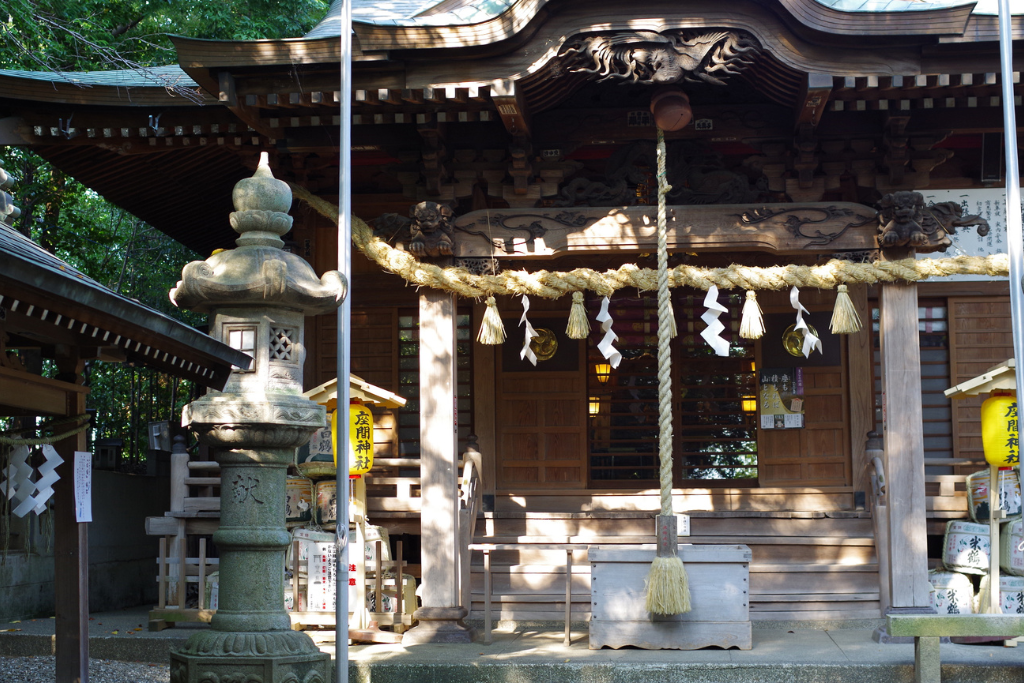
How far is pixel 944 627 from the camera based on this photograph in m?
6.83

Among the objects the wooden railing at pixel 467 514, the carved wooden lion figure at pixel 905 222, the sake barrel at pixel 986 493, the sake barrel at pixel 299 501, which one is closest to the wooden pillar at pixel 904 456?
the carved wooden lion figure at pixel 905 222

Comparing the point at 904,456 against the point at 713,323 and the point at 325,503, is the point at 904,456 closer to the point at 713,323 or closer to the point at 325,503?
the point at 713,323

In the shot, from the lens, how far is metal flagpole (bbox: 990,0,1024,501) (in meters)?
7.06

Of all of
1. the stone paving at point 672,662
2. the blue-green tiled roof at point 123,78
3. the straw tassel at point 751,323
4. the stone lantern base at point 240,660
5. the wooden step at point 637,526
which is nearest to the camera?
the stone lantern base at point 240,660

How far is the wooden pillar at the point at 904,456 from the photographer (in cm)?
824

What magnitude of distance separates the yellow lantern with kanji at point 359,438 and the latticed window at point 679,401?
3183 millimetres

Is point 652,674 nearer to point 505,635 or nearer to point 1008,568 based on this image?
point 505,635

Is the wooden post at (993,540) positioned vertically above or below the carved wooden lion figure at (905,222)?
below

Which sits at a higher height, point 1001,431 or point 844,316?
point 844,316

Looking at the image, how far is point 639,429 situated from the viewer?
11.1 meters

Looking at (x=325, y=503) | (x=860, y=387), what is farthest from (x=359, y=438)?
(x=860, y=387)

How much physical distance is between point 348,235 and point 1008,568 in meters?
6.29

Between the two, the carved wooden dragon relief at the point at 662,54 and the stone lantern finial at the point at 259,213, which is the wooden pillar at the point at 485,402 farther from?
the stone lantern finial at the point at 259,213

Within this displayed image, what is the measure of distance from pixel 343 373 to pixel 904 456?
4.80 meters
